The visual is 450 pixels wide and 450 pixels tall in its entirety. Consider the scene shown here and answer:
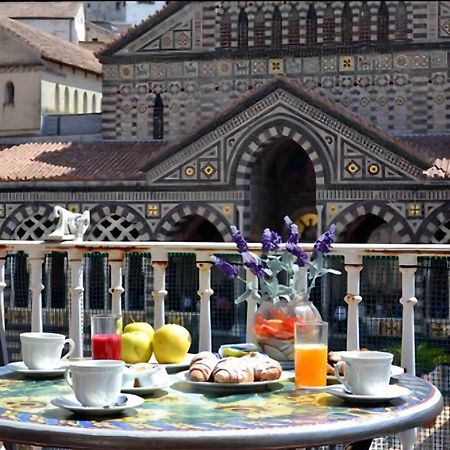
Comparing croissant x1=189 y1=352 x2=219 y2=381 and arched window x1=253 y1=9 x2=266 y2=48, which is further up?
arched window x1=253 y1=9 x2=266 y2=48

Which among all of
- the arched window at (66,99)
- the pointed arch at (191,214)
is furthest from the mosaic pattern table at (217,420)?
the arched window at (66,99)

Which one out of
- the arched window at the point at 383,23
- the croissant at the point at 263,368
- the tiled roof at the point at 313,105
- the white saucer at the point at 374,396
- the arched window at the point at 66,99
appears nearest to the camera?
the white saucer at the point at 374,396

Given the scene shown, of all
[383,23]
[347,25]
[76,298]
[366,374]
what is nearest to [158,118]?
[347,25]

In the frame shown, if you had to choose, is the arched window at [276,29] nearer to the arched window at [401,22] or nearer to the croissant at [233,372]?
the arched window at [401,22]

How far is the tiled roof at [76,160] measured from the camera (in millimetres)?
25719

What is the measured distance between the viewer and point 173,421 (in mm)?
3621

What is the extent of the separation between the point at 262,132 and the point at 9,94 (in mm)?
8955

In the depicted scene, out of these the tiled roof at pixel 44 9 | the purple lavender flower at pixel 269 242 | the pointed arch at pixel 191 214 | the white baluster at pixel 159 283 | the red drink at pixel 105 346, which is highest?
the tiled roof at pixel 44 9

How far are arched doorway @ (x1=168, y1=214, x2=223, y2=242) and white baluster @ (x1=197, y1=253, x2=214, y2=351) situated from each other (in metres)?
18.9

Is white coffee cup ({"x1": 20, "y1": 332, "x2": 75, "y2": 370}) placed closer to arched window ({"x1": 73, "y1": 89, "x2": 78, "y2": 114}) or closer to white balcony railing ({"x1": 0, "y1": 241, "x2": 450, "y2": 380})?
white balcony railing ({"x1": 0, "y1": 241, "x2": 450, "y2": 380})

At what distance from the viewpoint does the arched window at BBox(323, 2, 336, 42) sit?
2722cm

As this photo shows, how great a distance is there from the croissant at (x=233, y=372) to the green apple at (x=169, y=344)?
51cm

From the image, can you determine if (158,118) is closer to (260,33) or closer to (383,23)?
(260,33)

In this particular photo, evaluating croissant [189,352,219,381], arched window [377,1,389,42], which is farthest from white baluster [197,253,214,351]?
arched window [377,1,389,42]
